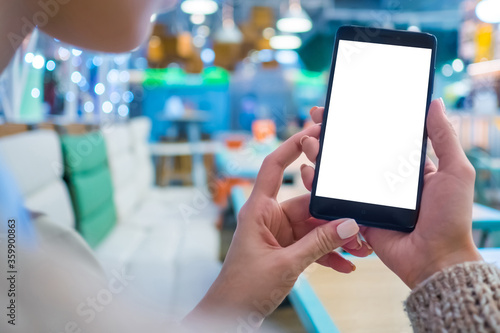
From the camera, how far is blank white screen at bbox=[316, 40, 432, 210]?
697 mm

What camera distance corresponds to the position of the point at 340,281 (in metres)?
0.86

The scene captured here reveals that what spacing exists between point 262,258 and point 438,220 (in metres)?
0.27

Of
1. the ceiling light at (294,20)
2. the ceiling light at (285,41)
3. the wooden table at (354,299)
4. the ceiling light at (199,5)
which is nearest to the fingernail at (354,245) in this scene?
the wooden table at (354,299)

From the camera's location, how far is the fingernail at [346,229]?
2.12 feet

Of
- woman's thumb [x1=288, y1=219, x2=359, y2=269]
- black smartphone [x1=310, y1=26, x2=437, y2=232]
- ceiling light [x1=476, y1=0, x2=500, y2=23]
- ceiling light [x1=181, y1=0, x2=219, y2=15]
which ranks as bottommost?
woman's thumb [x1=288, y1=219, x2=359, y2=269]

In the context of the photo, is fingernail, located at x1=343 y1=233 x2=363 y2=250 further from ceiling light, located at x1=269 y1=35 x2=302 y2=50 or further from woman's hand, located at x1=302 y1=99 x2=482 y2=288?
ceiling light, located at x1=269 y1=35 x2=302 y2=50

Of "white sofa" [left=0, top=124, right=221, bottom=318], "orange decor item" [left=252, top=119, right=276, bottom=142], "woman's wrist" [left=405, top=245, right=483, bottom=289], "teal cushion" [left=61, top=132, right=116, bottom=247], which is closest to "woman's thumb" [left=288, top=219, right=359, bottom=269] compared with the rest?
"woman's wrist" [left=405, top=245, right=483, bottom=289]

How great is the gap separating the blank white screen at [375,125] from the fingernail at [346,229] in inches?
2.6

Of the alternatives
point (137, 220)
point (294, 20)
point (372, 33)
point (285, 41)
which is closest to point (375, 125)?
point (372, 33)

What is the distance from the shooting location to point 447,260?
0.59 metres

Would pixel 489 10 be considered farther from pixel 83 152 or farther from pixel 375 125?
pixel 375 125

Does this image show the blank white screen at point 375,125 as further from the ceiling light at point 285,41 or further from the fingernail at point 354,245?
the ceiling light at point 285,41

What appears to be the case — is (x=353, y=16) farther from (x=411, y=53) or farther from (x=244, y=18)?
(x=411, y=53)

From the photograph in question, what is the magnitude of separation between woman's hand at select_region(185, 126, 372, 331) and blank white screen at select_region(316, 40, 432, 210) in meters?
0.08
